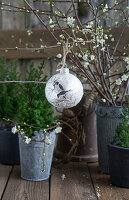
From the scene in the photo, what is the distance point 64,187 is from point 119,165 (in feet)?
1.08

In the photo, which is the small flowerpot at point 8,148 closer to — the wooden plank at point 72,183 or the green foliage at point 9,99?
the green foliage at point 9,99

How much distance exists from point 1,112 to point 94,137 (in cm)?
68

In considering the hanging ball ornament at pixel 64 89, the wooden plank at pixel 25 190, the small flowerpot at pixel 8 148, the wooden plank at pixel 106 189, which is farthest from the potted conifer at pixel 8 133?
the hanging ball ornament at pixel 64 89

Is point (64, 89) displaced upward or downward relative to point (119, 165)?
upward

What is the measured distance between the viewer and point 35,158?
1928mm

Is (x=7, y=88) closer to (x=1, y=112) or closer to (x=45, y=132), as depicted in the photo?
(x=1, y=112)

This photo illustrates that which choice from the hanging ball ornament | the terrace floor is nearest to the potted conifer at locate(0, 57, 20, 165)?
the terrace floor

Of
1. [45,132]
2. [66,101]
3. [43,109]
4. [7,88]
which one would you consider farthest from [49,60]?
[66,101]

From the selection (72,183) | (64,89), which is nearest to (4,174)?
(72,183)

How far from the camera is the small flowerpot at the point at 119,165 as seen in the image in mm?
1777

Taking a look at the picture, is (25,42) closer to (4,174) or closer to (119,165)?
(4,174)

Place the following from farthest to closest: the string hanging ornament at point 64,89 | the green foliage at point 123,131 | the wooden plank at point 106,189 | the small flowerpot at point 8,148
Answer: the small flowerpot at point 8,148 → the green foliage at point 123,131 → the wooden plank at point 106,189 → the string hanging ornament at point 64,89

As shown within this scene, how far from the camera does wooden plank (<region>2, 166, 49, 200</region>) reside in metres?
1.69

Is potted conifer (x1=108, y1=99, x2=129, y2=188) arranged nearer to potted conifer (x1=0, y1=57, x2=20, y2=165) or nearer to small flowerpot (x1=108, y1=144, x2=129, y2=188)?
small flowerpot (x1=108, y1=144, x2=129, y2=188)
